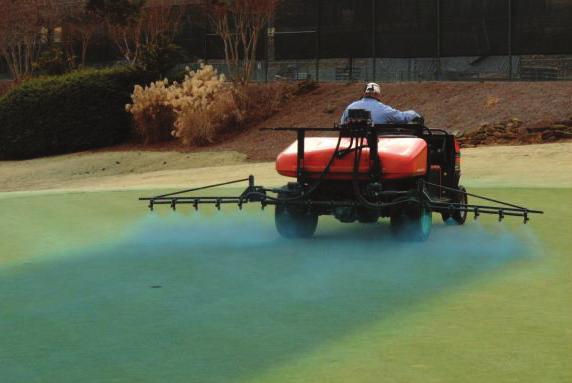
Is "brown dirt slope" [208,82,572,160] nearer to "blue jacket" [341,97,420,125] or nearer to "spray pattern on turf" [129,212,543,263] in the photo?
"spray pattern on turf" [129,212,543,263]

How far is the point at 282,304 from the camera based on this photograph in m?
8.42

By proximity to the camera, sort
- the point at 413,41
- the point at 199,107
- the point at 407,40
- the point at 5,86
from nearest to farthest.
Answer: the point at 199,107
the point at 413,41
the point at 407,40
the point at 5,86

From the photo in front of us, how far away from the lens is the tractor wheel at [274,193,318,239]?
1182 cm

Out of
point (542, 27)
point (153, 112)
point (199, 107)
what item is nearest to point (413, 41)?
point (542, 27)

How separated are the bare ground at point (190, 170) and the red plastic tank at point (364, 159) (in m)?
5.98

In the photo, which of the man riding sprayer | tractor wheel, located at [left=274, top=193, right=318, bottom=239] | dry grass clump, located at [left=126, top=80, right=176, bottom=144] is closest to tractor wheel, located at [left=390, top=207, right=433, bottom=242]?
tractor wheel, located at [left=274, top=193, right=318, bottom=239]

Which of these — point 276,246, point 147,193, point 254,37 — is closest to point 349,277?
point 276,246

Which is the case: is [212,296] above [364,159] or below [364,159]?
below

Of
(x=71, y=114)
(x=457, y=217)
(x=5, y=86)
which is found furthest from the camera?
(x=5, y=86)

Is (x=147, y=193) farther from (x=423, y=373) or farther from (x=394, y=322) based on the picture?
(x=423, y=373)

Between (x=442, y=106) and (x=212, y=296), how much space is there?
2038 centimetres

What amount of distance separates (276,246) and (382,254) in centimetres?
118

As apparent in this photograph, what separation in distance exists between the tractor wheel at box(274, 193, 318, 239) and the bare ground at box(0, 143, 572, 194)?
5956mm

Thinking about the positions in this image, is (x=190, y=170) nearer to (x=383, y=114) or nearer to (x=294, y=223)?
(x=294, y=223)
